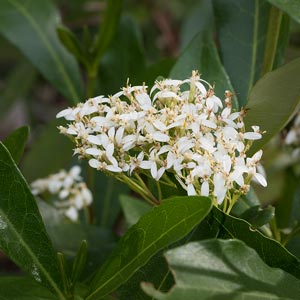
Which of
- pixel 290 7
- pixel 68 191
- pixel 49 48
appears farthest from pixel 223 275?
pixel 49 48

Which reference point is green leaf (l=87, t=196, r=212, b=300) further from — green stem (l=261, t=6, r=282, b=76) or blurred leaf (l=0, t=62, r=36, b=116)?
blurred leaf (l=0, t=62, r=36, b=116)

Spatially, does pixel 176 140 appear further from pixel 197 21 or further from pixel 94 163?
pixel 197 21

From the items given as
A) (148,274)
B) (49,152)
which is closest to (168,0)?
(49,152)

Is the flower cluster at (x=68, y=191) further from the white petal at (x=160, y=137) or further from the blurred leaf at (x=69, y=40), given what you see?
the white petal at (x=160, y=137)

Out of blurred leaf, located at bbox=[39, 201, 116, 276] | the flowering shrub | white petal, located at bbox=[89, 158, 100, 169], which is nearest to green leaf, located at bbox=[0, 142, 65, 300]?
the flowering shrub

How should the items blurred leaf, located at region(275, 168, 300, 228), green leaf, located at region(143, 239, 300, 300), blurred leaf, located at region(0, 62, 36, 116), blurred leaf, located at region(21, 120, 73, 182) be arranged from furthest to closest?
blurred leaf, located at region(0, 62, 36, 116) < blurred leaf, located at region(21, 120, 73, 182) < blurred leaf, located at region(275, 168, 300, 228) < green leaf, located at region(143, 239, 300, 300)

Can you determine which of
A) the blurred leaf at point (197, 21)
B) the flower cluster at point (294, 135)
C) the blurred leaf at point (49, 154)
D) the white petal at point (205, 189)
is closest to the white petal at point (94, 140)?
the white petal at point (205, 189)
